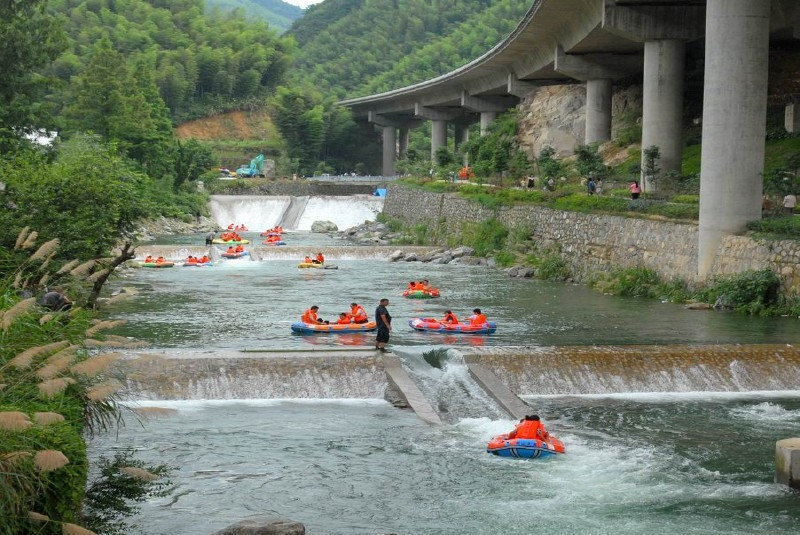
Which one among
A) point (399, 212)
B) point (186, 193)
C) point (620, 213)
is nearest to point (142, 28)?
point (186, 193)

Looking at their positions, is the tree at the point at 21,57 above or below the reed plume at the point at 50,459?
above

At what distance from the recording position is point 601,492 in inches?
621

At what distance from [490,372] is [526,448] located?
563 cm

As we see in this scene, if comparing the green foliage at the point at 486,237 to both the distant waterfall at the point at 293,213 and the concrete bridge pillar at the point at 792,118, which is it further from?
the distant waterfall at the point at 293,213

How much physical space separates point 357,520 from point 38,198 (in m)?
18.5

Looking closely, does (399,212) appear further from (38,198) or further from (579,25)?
(38,198)

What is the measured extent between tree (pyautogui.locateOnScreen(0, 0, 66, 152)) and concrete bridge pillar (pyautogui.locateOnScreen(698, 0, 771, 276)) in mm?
23056

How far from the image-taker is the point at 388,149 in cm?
11025

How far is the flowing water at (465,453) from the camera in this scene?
1482cm

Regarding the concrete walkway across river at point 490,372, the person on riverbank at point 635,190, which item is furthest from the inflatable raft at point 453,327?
the person on riverbank at point 635,190

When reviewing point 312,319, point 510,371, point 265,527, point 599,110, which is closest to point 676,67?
point 599,110

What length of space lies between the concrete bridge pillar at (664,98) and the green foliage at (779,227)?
10970 mm

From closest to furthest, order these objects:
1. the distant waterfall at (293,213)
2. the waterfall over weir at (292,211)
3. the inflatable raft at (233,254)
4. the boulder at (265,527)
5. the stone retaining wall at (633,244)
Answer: the boulder at (265,527), the stone retaining wall at (633,244), the inflatable raft at (233,254), the distant waterfall at (293,213), the waterfall over weir at (292,211)

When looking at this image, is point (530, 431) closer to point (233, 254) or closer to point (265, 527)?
point (265, 527)
